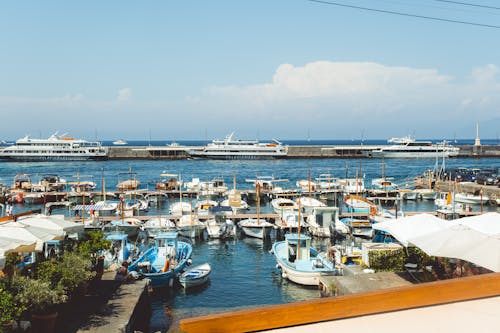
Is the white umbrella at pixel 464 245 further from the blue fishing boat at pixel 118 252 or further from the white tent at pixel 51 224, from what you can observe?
the blue fishing boat at pixel 118 252

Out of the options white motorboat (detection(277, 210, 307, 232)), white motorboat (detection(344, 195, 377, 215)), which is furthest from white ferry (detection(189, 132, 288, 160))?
white motorboat (detection(277, 210, 307, 232))

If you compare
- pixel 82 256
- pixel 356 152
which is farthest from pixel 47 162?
pixel 82 256

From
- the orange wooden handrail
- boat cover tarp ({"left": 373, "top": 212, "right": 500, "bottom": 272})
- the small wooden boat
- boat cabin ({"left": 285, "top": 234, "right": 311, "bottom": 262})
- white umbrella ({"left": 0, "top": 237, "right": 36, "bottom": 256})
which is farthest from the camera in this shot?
boat cabin ({"left": 285, "top": 234, "right": 311, "bottom": 262})

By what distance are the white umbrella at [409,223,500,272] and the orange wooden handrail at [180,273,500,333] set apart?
7416 millimetres

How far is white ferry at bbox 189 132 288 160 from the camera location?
10481 centimetres

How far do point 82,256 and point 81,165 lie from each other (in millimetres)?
86543

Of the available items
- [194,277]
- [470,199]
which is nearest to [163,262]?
[194,277]

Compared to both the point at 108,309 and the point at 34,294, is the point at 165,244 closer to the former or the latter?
the point at 108,309

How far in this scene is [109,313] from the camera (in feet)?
39.8

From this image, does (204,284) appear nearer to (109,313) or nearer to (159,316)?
(159,316)

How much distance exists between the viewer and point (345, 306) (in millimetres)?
3359

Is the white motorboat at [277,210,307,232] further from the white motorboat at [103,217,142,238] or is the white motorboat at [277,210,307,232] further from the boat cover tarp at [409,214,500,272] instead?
the boat cover tarp at [409,214,500,272]

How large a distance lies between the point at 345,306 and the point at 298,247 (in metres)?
18.4

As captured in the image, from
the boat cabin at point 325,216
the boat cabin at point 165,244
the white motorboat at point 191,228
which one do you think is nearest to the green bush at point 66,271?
the boat cabin at point 165,244
